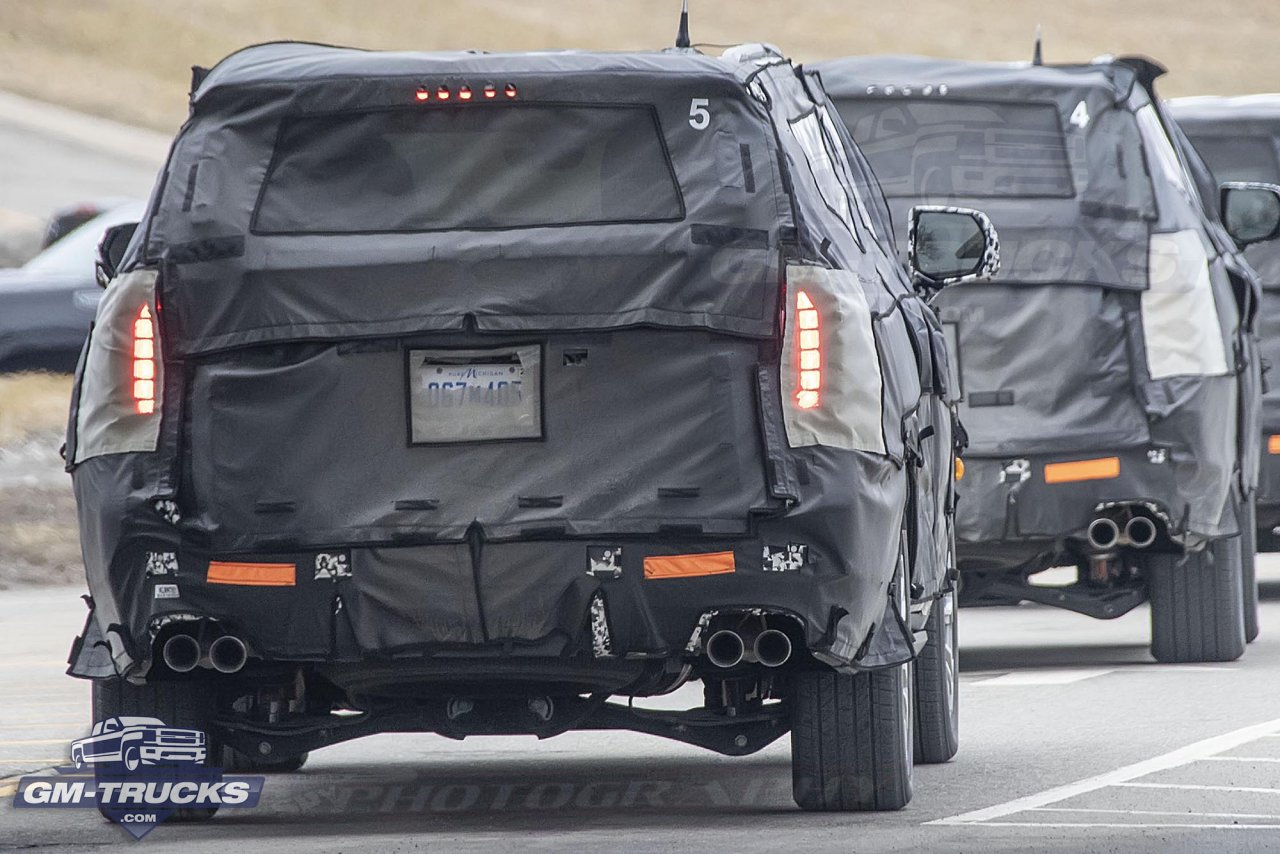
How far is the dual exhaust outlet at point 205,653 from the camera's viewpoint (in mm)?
7734

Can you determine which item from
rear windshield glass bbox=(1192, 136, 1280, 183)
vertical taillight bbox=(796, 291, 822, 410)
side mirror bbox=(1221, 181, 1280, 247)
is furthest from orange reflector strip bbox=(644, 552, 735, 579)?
rear windshield glass bbox=(1192, 136, 1280, 183)

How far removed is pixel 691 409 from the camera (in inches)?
301

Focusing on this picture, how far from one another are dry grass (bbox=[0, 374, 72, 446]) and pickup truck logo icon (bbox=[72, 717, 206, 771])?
1546 cm

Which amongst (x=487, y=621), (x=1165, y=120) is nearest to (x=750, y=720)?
(x=487, y=621)

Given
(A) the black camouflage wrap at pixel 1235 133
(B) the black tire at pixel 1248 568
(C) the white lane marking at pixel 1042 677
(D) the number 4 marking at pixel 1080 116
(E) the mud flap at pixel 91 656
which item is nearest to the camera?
(E) the mud flap at pixel 91 656

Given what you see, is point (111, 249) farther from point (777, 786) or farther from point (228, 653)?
point (777, 786)

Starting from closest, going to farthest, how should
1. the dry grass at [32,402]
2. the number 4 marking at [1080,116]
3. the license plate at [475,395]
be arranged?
the license plate at [475,395], the number 4 marking at [1080,116], the dry grass at [32,402]

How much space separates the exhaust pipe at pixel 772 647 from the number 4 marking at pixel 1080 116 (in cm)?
590

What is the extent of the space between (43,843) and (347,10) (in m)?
78.4

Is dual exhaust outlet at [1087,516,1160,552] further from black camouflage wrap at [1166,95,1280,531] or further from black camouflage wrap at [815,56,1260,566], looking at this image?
black camouflage wrap at [1166,95,1280,531]

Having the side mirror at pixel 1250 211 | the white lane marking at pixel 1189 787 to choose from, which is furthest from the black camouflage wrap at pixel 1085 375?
the white lane marking at pixel 1189 787

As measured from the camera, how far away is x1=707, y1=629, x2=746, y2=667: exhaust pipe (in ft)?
25.1

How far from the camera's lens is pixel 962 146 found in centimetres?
1316

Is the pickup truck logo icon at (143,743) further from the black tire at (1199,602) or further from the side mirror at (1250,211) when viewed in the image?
the side mirror at (1250,211)
